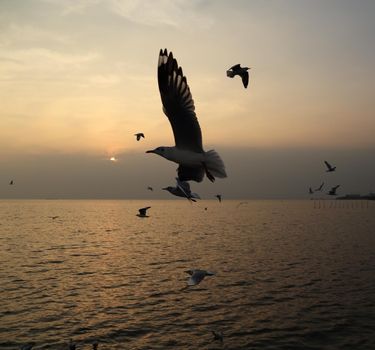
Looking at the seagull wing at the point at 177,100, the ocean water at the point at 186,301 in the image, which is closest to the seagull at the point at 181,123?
the seagull wing at the point at 177,100

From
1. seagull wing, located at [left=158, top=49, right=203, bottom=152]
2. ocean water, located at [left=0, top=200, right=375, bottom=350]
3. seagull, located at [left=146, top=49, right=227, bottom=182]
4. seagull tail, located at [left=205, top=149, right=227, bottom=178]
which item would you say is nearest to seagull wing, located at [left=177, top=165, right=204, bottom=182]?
seagull, located at [left=146, top=49, right=227, bottom=182]

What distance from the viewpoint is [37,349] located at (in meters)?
16.7

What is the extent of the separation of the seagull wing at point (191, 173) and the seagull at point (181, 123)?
0.55 m

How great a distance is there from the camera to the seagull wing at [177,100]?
33.3 ft

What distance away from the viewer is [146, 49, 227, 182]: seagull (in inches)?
401

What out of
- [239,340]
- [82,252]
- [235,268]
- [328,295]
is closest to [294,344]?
[239,340]

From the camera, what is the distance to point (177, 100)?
34.0 feet

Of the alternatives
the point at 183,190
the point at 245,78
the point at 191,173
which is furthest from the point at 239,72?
the point at 183,190

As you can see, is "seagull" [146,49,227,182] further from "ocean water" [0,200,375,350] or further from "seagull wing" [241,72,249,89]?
"ocean water" [0,200,375,350]

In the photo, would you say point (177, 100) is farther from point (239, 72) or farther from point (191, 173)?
point (239, 72)

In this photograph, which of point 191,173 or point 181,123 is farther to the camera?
point 191,173

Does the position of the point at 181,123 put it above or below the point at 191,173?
above

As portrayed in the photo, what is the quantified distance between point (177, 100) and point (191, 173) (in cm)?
255

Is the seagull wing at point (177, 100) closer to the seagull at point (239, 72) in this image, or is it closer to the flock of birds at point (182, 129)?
the flock of birds at point (182, 129)
